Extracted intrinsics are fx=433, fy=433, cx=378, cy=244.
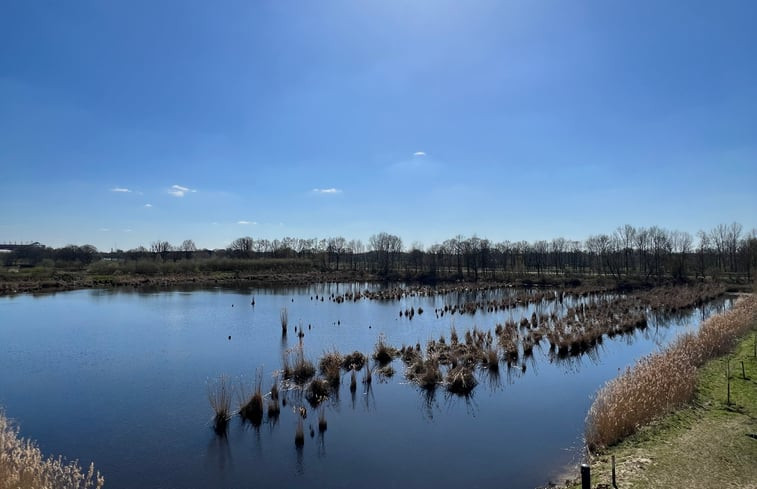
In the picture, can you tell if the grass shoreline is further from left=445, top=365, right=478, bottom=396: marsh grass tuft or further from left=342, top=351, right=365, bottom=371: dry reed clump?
left=445, top=365, right=478, bottom=396: marsh grass tuft

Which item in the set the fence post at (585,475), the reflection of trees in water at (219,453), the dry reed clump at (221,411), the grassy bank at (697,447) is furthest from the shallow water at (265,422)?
the fence post at (585,475)

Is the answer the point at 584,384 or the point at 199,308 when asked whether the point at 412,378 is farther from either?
the point at 199,308

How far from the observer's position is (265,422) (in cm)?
1123

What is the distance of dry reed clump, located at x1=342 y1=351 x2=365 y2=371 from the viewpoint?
656 inches

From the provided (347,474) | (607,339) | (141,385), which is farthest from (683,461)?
(607,339)

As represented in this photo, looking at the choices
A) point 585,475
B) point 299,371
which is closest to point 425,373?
point 299,371

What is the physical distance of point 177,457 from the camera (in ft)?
29.9

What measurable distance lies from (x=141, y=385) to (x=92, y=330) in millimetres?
12829

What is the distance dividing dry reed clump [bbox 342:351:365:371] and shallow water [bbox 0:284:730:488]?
1099mm

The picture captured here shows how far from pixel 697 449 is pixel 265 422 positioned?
30.8ft

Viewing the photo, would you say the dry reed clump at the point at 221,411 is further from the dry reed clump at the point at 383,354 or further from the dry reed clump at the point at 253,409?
the dry reed clump at the point at 383,354

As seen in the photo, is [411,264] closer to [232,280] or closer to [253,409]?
[232,280]

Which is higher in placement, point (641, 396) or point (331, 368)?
point (641, 396)

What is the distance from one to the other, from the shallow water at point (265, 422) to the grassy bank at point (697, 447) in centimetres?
140
